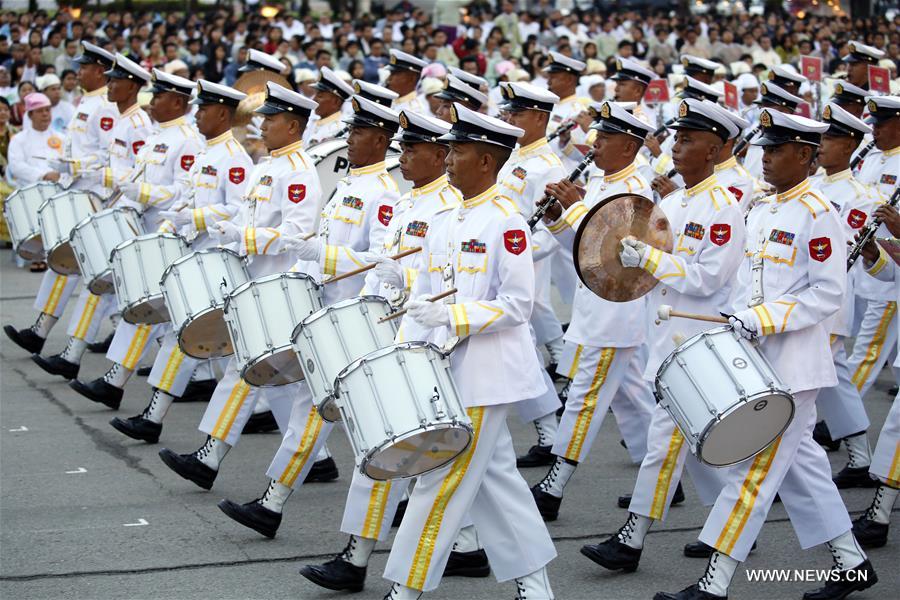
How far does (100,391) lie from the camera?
343 inches

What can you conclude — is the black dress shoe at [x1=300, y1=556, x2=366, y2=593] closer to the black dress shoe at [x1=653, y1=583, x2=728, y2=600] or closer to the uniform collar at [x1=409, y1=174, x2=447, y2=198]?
the black dress shoe at [x1=653, y1=583, x2=728, y2=600]

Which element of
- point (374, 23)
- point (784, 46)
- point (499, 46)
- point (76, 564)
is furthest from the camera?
point (374, 23)

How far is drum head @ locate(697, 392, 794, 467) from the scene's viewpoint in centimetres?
497

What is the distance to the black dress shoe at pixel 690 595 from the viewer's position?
5180 mm

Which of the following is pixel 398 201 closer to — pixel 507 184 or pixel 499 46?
pixel 507 184

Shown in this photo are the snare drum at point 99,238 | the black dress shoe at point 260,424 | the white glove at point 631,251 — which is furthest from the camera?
the snare drum at point 99,238

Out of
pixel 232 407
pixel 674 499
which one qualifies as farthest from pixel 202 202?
pixel 674 499

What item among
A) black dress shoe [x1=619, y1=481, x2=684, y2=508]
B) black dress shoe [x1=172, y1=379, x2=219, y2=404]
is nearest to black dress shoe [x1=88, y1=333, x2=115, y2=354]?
black dress shoe [x1=172, y1=379, x2=219, y2=404]

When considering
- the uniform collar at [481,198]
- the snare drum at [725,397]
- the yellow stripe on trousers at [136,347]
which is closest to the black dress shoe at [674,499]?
the snare drum at [725,397]

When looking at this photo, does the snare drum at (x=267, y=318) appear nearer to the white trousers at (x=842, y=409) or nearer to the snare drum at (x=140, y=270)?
the snare drum at (x=140, y=270)

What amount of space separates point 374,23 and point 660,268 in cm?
2336

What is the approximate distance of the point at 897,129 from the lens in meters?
7.49

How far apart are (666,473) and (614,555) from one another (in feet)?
1.33

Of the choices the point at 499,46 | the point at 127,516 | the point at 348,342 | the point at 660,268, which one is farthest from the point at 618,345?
the point at 499,46
